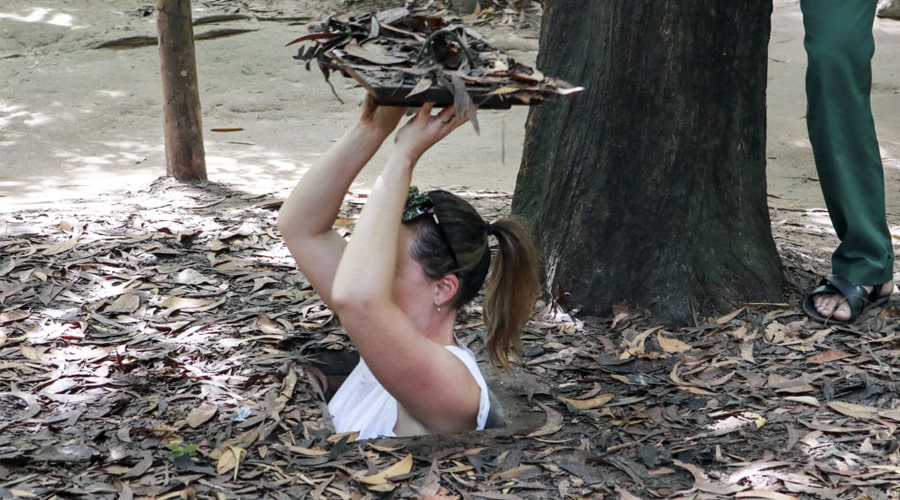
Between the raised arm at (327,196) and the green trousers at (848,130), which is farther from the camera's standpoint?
the green trousers at (848,130)

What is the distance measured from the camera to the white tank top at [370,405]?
10.3ft

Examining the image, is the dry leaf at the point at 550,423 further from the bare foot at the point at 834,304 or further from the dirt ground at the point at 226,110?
the dirt ground at the point at 226,110

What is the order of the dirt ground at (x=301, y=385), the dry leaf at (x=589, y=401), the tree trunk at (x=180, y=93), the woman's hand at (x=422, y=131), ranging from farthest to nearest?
the tree trunk at (x=180, y=93) < the dry leaf at (x=589, y=401) < the dirt ground at (x=301, y=385) < the woman's hand at (x=422, y=131)

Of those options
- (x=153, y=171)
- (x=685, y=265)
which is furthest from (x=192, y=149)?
(x=685, y=265)

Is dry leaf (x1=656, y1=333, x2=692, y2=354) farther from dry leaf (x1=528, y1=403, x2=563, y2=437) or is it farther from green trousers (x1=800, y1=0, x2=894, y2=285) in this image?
green trousers (x1=800, y1=0, x2=894, y2=285)

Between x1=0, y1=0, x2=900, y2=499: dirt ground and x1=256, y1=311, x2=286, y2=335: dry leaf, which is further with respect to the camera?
x1=256, y1=311, x2=286, y2=335: dry leaf

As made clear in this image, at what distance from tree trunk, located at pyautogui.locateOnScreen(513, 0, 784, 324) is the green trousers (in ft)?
0.84

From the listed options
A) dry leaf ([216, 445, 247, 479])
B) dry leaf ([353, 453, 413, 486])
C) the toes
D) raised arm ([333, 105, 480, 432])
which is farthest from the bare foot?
dry leaf ([216, 445, 247, 479])

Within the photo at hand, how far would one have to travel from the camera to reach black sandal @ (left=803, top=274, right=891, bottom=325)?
150 inches

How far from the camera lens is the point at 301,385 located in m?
3.48

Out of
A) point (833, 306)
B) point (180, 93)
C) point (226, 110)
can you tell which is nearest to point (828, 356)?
point (833, 306)

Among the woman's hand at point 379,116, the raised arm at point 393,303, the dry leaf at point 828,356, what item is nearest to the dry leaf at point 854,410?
the dry leaf at point 828,356

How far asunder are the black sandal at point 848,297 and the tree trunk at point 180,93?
3.53 metres

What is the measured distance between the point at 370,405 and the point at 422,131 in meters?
1.00
